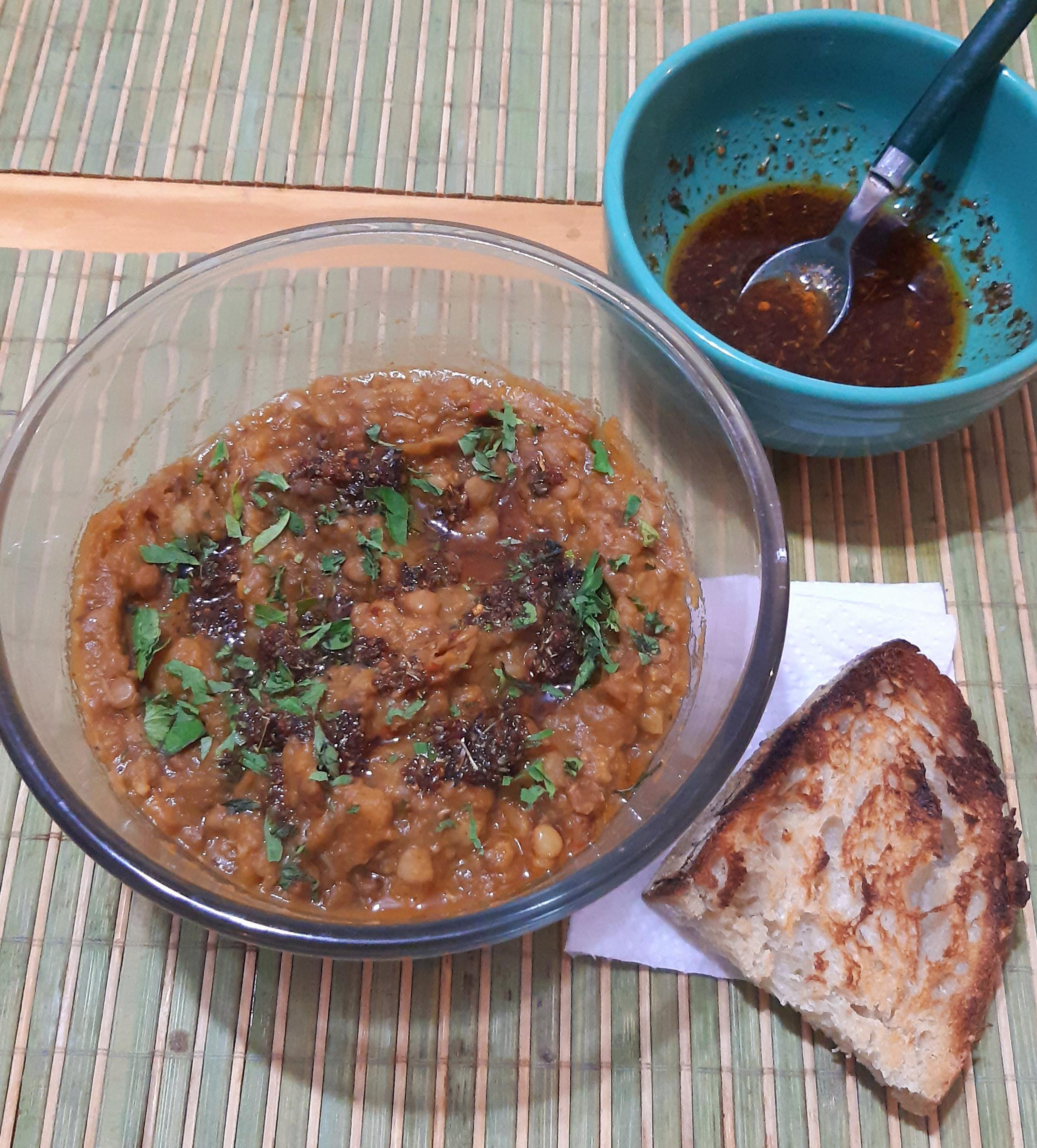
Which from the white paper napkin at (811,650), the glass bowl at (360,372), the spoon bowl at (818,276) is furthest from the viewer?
the spoon bowl at (818,276)

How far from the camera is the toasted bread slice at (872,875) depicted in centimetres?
212

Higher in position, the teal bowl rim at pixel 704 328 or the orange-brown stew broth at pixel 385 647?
the teal bowl rim at pixel 704 328

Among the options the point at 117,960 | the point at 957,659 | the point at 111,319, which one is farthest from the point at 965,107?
the point at 117,960

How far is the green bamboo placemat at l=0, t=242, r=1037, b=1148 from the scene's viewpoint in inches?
84.8

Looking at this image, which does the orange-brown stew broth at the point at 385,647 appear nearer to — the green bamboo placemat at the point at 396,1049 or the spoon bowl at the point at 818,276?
the green bamboo placemat at the point at 396,1049

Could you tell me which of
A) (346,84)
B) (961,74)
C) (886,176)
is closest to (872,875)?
(886,176)

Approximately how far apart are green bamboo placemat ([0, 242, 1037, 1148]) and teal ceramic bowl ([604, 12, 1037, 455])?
1.38 metres

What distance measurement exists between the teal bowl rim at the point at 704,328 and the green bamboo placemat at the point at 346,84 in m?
0.50

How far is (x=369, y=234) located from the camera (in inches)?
89.0

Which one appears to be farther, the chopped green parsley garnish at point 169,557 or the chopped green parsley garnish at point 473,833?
the chopped green parsley garnish at point 169,557

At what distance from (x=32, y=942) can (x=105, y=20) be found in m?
2.91

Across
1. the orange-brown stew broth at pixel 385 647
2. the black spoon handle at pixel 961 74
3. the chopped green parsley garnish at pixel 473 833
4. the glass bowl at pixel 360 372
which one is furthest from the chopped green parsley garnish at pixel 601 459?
the black spoon handle at pixel 961 74

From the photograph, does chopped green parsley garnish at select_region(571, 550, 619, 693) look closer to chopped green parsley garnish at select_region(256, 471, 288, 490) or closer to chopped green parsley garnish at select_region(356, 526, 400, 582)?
chopped green parsley garnish at select_region(356, 526, 400, 582)

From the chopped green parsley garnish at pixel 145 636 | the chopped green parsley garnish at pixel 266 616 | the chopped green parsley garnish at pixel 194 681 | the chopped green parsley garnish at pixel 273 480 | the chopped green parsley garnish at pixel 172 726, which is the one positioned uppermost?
the chopped green parsley garnish at pixel 273 480
